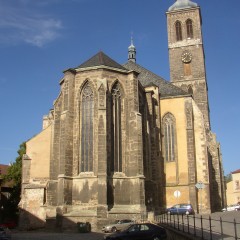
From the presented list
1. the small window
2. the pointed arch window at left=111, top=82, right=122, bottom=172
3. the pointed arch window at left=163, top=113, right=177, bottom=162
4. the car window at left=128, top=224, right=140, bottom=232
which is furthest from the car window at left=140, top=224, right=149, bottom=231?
the small window

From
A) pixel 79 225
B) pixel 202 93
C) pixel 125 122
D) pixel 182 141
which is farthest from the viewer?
pixel 202 93

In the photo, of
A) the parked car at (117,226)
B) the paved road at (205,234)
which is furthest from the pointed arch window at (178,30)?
the parked car at (117,226)

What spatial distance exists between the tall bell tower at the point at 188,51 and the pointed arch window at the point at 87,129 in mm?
22996

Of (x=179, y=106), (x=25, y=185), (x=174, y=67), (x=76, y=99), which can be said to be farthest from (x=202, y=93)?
(x=25, y=185)

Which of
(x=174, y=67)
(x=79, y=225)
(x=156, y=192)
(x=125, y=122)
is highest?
(x=174, y=67)

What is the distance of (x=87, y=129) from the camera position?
27422 millimetres

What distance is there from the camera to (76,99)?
2816cm

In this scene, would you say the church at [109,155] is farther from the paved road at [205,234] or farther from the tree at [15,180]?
the tree at [15,180]

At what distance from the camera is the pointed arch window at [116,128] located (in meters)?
26.9

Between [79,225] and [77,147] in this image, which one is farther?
[77,147]

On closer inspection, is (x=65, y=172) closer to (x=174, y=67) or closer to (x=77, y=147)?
(x=77, y=147)

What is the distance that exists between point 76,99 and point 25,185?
8.07 m

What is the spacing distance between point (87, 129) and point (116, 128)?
7.03 feet

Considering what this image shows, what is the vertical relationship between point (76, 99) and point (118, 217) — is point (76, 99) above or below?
above
